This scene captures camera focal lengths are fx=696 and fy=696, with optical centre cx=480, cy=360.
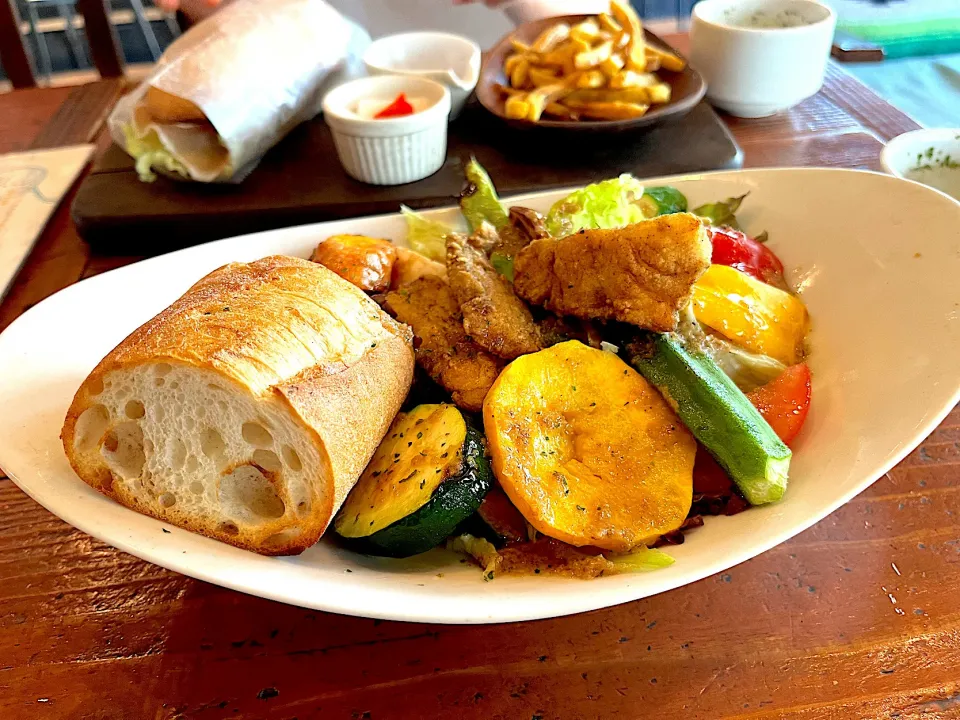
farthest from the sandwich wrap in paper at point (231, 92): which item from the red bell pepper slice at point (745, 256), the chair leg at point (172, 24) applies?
the chair leg at point (172, 24)

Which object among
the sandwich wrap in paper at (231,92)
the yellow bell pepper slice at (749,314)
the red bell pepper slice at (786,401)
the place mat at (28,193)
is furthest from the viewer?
the sandwich wrap in paper at (231,92)

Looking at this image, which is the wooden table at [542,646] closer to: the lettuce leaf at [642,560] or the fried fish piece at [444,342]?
the lettuce leaf at [642,560]

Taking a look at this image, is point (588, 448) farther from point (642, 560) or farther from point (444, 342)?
point (444, 342)

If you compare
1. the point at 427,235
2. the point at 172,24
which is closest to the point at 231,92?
the point at 427,235

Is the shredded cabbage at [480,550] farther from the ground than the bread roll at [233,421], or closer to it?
closer to it

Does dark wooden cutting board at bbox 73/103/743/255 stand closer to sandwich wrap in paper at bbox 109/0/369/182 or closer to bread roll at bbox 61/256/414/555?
sandwich wrap in paper at bbox 109/0/369/182

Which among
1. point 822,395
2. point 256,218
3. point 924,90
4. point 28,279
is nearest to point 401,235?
point 256,218

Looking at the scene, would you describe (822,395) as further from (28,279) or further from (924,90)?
(924,90)
